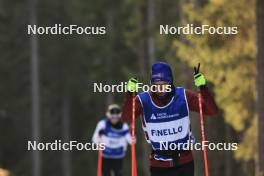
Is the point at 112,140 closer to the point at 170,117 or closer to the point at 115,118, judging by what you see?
the point at 115,118

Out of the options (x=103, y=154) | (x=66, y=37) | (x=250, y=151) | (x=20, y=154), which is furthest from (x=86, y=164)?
(x=103, y=154)

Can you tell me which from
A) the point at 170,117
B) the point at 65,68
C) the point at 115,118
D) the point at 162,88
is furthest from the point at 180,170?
the point at 65,68

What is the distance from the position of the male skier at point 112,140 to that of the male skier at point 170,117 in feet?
25.6

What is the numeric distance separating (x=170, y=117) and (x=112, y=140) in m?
8.53

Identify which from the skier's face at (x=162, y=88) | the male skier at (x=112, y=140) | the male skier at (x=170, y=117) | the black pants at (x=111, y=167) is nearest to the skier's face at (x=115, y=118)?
the male skier at (x=112, y=140)

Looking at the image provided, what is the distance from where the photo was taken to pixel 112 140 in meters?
18.4

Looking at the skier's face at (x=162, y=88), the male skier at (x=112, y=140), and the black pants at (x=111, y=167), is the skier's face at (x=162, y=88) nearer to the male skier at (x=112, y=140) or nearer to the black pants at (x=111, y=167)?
the male skier at (x=112, y=140)

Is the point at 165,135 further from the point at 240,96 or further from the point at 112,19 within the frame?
the point at 112,19

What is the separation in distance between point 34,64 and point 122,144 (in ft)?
113

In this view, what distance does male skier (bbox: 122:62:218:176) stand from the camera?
32.7 feet

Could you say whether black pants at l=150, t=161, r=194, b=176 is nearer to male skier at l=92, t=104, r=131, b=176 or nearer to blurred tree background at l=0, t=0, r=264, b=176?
male skier at l=92, t=104, r=131, b=176

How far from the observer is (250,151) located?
23.0 meters

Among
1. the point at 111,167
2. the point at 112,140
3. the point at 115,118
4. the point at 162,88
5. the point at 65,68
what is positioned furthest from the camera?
the point at 65,68

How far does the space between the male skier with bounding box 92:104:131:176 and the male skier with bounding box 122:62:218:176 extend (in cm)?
780
